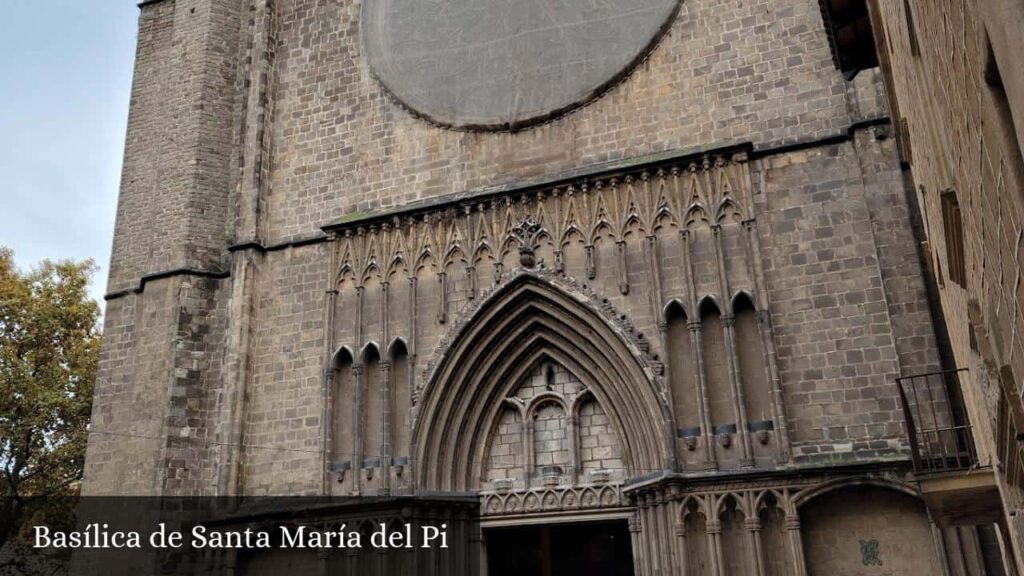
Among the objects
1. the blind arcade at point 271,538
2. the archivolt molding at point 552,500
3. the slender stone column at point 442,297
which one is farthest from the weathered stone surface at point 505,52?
the blind arcade at point 271,538

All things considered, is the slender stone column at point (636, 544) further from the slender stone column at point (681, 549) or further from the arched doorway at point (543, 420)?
the slender stone column at point (681, 549)

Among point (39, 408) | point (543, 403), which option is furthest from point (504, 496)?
point (39, 408)

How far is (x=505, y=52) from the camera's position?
12008 mm

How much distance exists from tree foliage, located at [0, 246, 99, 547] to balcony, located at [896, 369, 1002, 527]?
608 inches

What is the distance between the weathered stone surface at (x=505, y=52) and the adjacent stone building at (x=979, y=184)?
464cm

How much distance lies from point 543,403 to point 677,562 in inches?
98.2

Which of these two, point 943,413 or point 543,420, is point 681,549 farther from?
point 943,413

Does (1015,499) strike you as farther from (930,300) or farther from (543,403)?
(543,403)

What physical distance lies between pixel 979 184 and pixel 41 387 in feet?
59.2

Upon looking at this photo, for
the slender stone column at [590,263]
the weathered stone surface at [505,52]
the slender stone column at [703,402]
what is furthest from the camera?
the weathered stone surface at [505,52]

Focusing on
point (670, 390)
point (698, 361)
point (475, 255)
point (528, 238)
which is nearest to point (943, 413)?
point (698, 361)

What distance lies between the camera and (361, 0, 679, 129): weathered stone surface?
37.4 ft

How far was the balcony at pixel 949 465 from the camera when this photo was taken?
21.1 ft

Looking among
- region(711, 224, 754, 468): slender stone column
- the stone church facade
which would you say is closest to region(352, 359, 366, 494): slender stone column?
the stone church facade
